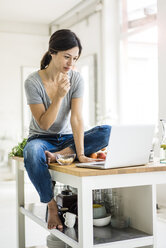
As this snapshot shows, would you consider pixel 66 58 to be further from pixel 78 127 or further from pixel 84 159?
pixel 84 159

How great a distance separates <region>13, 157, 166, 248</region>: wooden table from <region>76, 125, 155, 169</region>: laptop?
A: 0.15 ft

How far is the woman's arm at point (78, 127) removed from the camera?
2.23 m

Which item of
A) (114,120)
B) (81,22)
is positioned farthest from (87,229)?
(81,22)

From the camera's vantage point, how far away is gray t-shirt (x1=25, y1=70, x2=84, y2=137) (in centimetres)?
234

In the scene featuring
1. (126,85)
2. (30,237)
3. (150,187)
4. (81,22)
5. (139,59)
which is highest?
(81,22)

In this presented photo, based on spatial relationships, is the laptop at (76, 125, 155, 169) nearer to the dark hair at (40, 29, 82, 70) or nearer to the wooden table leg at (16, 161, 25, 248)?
the dark hair at (40, 29, 82, 70)

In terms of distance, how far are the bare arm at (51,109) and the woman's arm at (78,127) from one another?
0.16 metres

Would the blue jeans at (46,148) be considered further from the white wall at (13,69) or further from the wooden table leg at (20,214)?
the white wall at (13,69)

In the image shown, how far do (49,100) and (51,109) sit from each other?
0.65 feet

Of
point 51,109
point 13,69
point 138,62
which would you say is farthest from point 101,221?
point 13,69

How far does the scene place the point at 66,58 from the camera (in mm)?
2297

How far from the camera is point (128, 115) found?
536 cm

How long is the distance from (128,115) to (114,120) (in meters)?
0.21

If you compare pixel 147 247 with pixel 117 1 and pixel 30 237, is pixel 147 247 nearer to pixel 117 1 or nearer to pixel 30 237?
pixel 30 237
